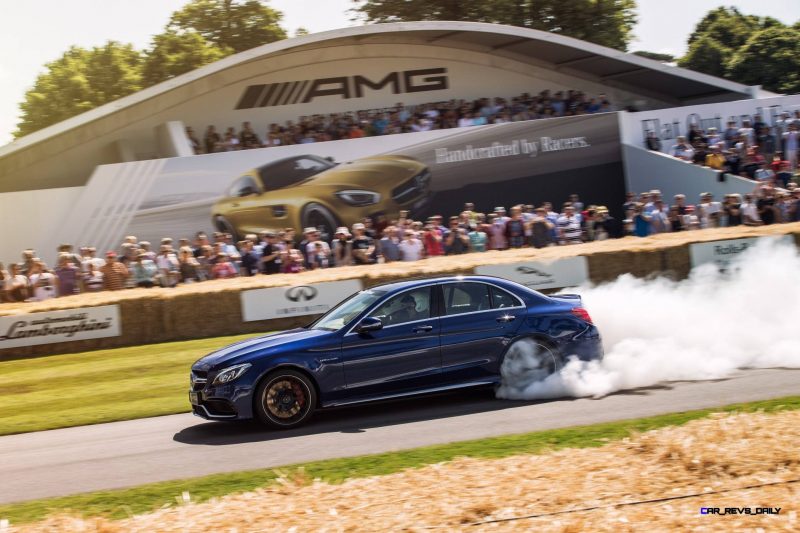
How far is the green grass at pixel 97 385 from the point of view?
11.5m

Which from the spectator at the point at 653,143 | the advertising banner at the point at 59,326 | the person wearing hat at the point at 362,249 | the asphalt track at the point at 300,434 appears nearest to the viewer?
the asphalt track at the point at 300,434

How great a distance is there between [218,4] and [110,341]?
61736 millimetres

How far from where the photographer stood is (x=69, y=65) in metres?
72.8

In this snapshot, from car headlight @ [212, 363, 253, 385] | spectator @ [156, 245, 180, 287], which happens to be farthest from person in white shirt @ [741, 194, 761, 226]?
car headlight @ [212, 363, 253, 385]

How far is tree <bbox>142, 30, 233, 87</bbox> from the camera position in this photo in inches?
2557

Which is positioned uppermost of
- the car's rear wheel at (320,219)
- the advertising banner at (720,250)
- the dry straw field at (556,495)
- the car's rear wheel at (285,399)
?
the car's rear wheel at (320,219)

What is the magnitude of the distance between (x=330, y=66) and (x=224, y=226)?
10.2 meters

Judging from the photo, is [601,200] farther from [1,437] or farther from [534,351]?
[1,437]

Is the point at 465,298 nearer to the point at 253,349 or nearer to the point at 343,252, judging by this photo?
the point at 253,349

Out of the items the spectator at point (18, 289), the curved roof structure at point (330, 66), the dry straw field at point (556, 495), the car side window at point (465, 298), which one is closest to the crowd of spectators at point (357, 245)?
the spectator at point (18, 289)

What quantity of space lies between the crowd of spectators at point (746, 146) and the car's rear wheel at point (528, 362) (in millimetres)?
16270

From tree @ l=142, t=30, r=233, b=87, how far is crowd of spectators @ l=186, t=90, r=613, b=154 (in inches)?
1493

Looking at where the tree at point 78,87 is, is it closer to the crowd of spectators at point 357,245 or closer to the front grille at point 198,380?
the crowd of spectators at point 357,245

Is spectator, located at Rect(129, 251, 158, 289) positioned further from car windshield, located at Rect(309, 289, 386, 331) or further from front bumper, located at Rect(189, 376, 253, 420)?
front bumper, located at Rect(189, 376, 253, 420)
